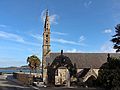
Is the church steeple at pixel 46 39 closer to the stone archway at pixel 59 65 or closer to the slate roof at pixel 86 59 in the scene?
the slate roof at pixel 86 59

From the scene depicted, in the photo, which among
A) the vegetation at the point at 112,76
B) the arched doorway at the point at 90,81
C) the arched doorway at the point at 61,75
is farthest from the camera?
the arched doorway at the point at 61,75

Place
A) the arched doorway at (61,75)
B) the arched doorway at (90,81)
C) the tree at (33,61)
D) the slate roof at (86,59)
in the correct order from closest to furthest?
the arched doorway at (90,81)
the arched doorway at (61,75)
the slate roof at (86,59)
the tree at (33,61)

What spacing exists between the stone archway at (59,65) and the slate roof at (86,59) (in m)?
1.98

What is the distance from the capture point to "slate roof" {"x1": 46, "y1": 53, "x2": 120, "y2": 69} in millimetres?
74375

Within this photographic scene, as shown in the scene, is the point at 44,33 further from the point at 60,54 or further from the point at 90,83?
the point at 90,83

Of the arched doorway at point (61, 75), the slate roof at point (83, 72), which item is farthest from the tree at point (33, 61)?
the slate roof at point (83, 72)

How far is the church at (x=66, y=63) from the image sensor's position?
69438 millimetres

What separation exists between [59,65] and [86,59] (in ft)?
32.4

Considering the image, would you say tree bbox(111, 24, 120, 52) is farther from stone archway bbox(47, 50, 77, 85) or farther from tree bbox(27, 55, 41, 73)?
tree bbox(27, 55, 41, 73)

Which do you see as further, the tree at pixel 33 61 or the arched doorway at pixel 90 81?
the tree at pixel 33 61

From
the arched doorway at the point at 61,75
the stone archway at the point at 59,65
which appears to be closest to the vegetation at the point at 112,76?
the arched doorway at the point at 61,75

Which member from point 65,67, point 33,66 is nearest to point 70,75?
point 65,67

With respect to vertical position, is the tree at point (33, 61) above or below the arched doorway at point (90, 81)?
above

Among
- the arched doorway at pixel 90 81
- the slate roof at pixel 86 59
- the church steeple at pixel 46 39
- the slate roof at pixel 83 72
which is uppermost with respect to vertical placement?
the church steeple at pixel 46 39
